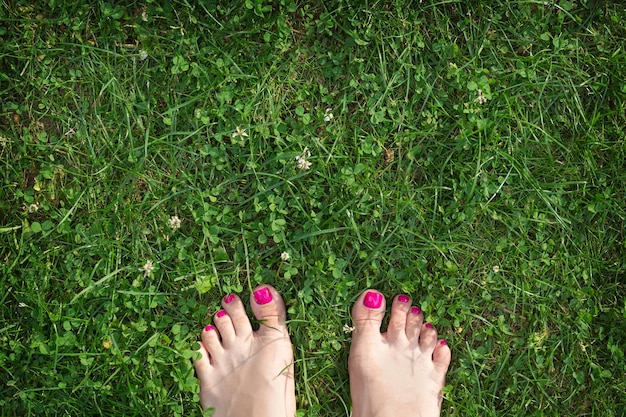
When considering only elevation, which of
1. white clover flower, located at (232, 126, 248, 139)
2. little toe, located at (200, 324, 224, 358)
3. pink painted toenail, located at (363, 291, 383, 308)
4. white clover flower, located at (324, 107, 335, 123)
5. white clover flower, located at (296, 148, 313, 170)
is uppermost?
white clover flower, located at (232, 126, 248, 139)

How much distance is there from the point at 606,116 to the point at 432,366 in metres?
1.42

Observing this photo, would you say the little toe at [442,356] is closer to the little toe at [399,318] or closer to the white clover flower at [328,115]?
the little toe at [399,318]

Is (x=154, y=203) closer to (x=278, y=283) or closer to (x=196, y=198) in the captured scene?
(x=196, y=198)

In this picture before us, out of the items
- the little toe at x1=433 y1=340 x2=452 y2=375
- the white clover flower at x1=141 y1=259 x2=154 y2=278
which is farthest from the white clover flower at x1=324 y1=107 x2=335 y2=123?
the little toe at x1=433 y1=340 x2=452 y2=375

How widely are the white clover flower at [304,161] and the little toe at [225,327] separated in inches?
30.1

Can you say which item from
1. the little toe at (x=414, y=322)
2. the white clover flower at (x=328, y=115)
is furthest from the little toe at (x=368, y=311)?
the white clover flower at (x=328, y=115)

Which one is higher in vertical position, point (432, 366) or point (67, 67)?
point (67, 67)

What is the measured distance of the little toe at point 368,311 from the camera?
2.70 m

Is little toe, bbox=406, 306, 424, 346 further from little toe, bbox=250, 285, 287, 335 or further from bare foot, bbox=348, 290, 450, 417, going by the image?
little toe, bbox=250, 285, 287, 335

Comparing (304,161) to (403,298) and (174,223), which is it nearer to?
(174,223)

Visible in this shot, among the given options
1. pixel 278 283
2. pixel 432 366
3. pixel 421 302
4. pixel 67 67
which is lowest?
pixel 432 366

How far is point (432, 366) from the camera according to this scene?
9.07 feet

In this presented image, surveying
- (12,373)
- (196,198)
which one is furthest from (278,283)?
(12,373)

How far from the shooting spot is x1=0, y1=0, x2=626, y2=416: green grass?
2.67m
